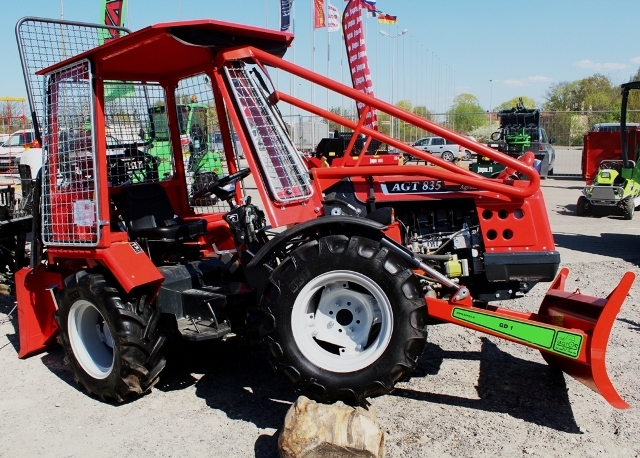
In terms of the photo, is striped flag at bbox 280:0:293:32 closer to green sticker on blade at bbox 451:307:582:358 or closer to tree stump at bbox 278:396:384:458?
green sticker on blade at bbox 451:307:582:358

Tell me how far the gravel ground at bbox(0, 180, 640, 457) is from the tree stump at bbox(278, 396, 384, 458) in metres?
0.34

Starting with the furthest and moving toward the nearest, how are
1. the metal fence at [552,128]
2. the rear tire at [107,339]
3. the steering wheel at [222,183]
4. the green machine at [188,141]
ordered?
the metal fence at [552,128] < the green machine at [188,141] < the steering wheel at [222,183] < the rear tire at [107,339]

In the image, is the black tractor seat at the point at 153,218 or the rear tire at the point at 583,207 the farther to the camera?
the rear tire at the point at 583,207

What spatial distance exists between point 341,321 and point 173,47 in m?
2.11

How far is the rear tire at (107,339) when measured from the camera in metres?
4.15

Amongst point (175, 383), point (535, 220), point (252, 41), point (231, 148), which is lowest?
point (175, 383)

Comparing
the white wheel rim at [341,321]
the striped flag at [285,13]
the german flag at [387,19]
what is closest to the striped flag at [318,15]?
the striped flag at [285,13]

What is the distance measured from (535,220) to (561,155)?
26.9 m

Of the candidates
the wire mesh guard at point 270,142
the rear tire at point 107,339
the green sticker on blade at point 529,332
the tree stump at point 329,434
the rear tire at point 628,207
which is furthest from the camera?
the rear tire at point 628,207

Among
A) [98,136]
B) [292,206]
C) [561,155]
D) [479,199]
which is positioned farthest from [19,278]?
[561,155]

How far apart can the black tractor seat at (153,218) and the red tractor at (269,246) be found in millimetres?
13

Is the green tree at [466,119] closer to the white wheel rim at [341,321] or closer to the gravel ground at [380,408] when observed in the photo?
the gravel ground at [380,408]

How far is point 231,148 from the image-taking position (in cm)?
546

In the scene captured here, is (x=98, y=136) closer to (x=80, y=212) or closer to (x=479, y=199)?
(x=80, y=212)
